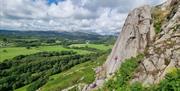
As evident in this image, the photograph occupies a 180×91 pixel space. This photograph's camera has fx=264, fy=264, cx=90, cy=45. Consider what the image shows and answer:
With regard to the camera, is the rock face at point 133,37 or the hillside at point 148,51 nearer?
the hillside at point 148,51

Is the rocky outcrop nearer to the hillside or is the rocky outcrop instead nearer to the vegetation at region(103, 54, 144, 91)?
the hillside

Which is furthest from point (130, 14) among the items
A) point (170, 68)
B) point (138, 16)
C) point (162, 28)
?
point (170, 68)

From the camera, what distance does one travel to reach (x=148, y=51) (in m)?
51.9

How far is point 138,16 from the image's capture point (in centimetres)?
6278

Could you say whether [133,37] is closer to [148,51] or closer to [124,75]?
[148,51]

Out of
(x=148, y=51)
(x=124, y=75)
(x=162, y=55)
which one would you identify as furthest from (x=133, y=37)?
(x=162, y=55)

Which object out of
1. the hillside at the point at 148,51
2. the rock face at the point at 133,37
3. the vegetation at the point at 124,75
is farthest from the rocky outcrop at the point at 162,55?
the rock face at the point at 133,37

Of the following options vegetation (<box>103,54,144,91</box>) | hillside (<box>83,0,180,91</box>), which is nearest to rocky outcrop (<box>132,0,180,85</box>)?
hillside (<box>83,0,180,91</box>)

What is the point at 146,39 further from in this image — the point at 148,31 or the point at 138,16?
the point at 138,16

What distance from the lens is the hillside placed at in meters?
44.0

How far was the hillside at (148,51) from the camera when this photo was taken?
144 feet

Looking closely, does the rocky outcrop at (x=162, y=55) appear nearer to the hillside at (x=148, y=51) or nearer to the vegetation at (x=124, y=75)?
the hillside at (x=148, y=51)

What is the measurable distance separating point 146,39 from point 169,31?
6.99 m

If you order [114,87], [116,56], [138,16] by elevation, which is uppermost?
[138,16]
